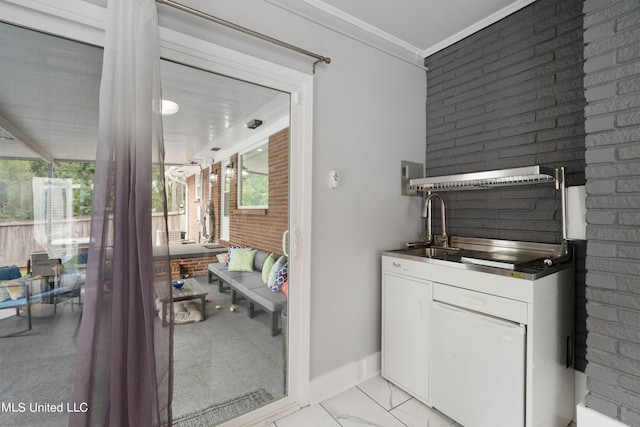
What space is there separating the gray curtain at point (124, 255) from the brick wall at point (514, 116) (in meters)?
2.29

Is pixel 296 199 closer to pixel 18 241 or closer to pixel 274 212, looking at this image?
pixel 274 212

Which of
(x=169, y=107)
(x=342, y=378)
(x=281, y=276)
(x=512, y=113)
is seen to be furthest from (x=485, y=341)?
(x=169, y=107)

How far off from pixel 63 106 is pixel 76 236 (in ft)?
1.95

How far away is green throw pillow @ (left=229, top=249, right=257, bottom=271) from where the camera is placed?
1.92 meters

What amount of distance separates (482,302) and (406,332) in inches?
25.3

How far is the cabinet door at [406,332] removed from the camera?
6.61ft

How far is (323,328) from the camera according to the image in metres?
2.12

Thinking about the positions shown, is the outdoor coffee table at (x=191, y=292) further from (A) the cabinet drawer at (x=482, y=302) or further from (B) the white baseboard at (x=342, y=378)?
(A) the cabinet drawer at (x=482, y=302)

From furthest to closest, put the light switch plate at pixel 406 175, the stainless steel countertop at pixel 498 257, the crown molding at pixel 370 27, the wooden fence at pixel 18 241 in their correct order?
the light switch plate at pixel 406 175, the crown molding at pixel 370 27, the stainless steel countertop at pixel 498 257, the wooden fence at pixel 18 241

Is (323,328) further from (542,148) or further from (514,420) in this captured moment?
(542,148)

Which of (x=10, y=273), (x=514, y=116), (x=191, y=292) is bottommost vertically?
(x=191, y=292)

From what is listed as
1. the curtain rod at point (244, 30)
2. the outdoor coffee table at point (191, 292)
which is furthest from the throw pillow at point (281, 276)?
the curtain rod at point (244, 30)

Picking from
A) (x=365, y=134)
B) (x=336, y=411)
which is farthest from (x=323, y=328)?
(x=365, y=134)

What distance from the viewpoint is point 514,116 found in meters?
2.19
